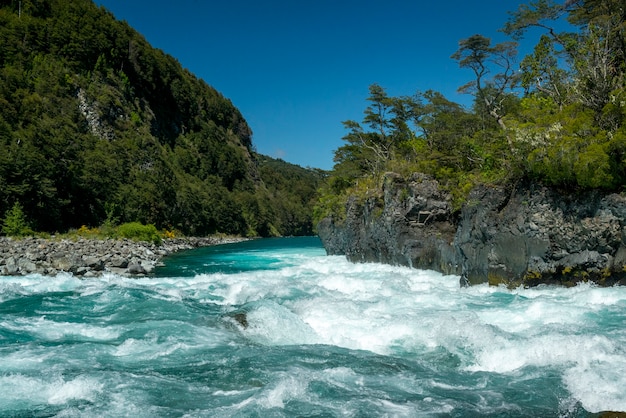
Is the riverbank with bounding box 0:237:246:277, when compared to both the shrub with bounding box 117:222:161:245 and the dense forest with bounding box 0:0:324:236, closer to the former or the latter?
the dense forest with bounding box 0:0:324:236

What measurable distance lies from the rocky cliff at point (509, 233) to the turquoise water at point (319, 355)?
105cm

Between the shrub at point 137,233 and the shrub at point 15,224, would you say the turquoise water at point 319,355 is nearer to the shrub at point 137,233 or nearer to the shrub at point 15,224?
the shrub at point 15,224

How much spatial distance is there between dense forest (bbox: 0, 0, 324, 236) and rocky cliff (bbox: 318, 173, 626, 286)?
122 feet

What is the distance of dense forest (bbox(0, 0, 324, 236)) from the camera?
49.2 metres

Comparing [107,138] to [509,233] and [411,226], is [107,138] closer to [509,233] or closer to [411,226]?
[411,226]

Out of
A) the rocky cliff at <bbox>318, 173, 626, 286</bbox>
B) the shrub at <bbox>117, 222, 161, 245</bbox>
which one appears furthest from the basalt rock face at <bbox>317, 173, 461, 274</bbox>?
the shrub at <bbox>117, 222, 161, 245</bbox>

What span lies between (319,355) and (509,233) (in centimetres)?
1245

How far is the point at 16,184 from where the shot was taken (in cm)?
4281

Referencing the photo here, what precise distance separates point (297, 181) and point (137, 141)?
90020 mm

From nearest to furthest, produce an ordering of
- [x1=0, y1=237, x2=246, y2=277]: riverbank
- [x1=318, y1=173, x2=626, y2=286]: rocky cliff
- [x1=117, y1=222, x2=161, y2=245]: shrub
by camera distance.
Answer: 1. [x1=318, y1=173, x2=626, y2=286]: rocky cliff
2. [x1=0, y1=237, x2=246, y2=277]: riverbank
3. [x1=117, y1=222, x2=161, y2=245]: shrub

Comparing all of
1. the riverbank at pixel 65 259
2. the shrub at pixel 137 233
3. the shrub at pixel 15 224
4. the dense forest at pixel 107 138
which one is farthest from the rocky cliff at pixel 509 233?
the dense forest at pixel 107 138

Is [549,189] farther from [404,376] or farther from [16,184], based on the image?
[16,184]

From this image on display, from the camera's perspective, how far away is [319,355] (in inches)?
407

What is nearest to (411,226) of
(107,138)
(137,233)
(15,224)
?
(15,224)
